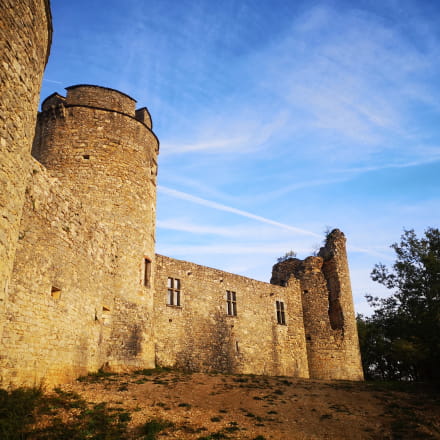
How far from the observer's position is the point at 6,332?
30.9ft

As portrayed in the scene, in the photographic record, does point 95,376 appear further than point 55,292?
Yes

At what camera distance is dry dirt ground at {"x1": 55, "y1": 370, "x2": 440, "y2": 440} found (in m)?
9.87

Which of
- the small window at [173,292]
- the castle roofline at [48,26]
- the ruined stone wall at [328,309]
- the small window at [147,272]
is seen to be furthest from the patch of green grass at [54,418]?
the ruined stone wall at [328,309]

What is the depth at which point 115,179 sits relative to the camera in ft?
54.7

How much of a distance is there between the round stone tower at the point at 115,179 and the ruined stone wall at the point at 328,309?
40.5 ft

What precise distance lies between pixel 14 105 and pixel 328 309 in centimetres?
2320

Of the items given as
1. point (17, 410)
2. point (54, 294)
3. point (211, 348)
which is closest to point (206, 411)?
point (17, 410)

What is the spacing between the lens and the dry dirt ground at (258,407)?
9867 millimetres

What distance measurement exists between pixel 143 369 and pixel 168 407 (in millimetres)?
4880

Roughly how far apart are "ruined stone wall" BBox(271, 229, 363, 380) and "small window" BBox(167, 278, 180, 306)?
9.07m

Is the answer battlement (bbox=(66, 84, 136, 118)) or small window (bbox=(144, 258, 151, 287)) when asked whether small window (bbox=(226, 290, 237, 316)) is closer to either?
small window (bbox=(144, 258, 151, 287))

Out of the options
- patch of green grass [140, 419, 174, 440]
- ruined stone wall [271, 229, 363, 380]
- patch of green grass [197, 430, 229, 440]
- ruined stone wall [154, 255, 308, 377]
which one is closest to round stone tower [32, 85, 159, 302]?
ruined stone wall [154, 255, 308, 377]

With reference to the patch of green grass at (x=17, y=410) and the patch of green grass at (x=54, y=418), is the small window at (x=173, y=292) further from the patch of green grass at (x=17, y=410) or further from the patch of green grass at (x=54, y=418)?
the patch of green grass at (x=17, y=410)

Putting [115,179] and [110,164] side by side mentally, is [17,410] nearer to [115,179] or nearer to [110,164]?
[115,179]
